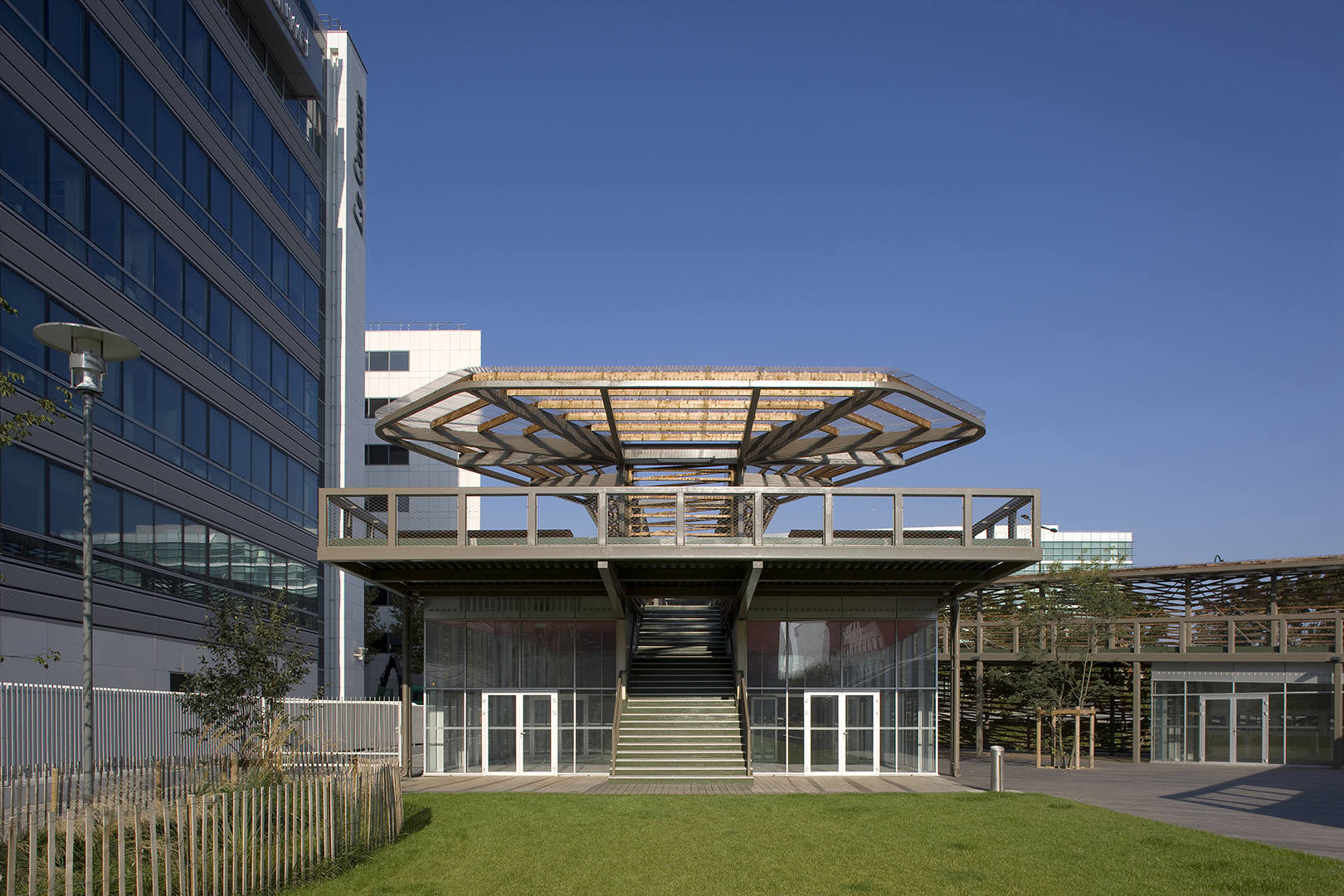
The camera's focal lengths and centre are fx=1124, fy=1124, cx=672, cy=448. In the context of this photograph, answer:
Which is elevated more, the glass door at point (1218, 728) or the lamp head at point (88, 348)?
the lamp head at point (88, 348)

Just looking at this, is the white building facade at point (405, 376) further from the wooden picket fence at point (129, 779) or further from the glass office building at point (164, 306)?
the wooden picket fence at point (129, 779)

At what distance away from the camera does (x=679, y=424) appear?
25281 mm

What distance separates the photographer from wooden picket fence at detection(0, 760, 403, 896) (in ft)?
29.8

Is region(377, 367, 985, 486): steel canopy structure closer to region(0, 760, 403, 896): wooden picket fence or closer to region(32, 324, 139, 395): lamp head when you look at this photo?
region(32, 324, 139, 395): lamp head

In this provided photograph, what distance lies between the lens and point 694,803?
61.8ft

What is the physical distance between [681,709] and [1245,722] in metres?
17.1

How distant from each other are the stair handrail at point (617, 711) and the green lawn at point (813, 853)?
15.4 ft

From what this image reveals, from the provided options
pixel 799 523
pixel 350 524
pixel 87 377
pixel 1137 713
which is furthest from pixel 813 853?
pixel 1137 713

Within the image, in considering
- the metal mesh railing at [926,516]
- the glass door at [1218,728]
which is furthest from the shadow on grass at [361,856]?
the glass door at [1218,728]

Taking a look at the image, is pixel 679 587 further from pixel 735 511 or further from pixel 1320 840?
pixel 1320 840

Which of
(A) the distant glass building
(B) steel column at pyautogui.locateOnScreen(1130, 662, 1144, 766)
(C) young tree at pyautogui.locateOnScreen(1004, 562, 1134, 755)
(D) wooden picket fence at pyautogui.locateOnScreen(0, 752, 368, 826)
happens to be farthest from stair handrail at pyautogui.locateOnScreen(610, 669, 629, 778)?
(A) the distant glass building

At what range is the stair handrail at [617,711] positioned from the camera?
2361cm

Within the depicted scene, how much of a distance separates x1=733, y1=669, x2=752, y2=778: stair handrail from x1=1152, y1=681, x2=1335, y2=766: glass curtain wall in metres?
14.5

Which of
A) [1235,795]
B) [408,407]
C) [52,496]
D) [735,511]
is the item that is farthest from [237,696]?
[1235,795]
